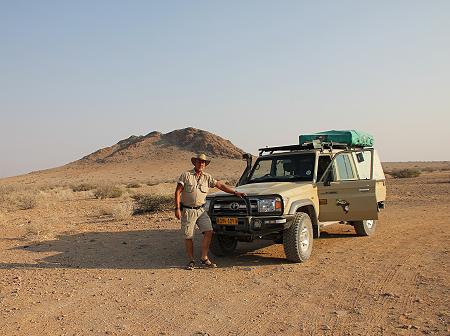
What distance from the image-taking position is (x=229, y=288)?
6172 mm

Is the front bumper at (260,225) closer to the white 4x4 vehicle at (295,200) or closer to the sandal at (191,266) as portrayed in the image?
the white 4x4 vehicle at (295,200)

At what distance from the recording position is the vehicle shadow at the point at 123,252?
795 centimetres

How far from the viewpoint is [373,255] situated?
8.09 m

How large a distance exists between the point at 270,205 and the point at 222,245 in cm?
160

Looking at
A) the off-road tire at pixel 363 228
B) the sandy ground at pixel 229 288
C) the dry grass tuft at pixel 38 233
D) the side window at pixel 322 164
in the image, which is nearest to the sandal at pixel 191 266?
the sandy ground at pixel 229 288

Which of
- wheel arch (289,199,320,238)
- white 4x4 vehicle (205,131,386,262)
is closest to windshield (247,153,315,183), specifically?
white 4x4 vehicle (205,131,386,262)

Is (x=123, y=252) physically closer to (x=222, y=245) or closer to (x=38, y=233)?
(x=222, y=245)

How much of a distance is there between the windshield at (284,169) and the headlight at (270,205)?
4.97ft

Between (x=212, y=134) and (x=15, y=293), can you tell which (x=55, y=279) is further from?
(x=212, y=134)

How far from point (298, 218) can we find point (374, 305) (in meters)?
2.55

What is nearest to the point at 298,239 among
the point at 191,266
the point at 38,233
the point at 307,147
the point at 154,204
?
the point at 191,266

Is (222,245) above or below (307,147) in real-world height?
below

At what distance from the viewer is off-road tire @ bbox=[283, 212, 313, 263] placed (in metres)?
7.47

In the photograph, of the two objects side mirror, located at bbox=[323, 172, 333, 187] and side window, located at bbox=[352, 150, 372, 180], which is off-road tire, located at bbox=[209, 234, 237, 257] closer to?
side mirror, located at bbox=[323, 172, 333, 187]
